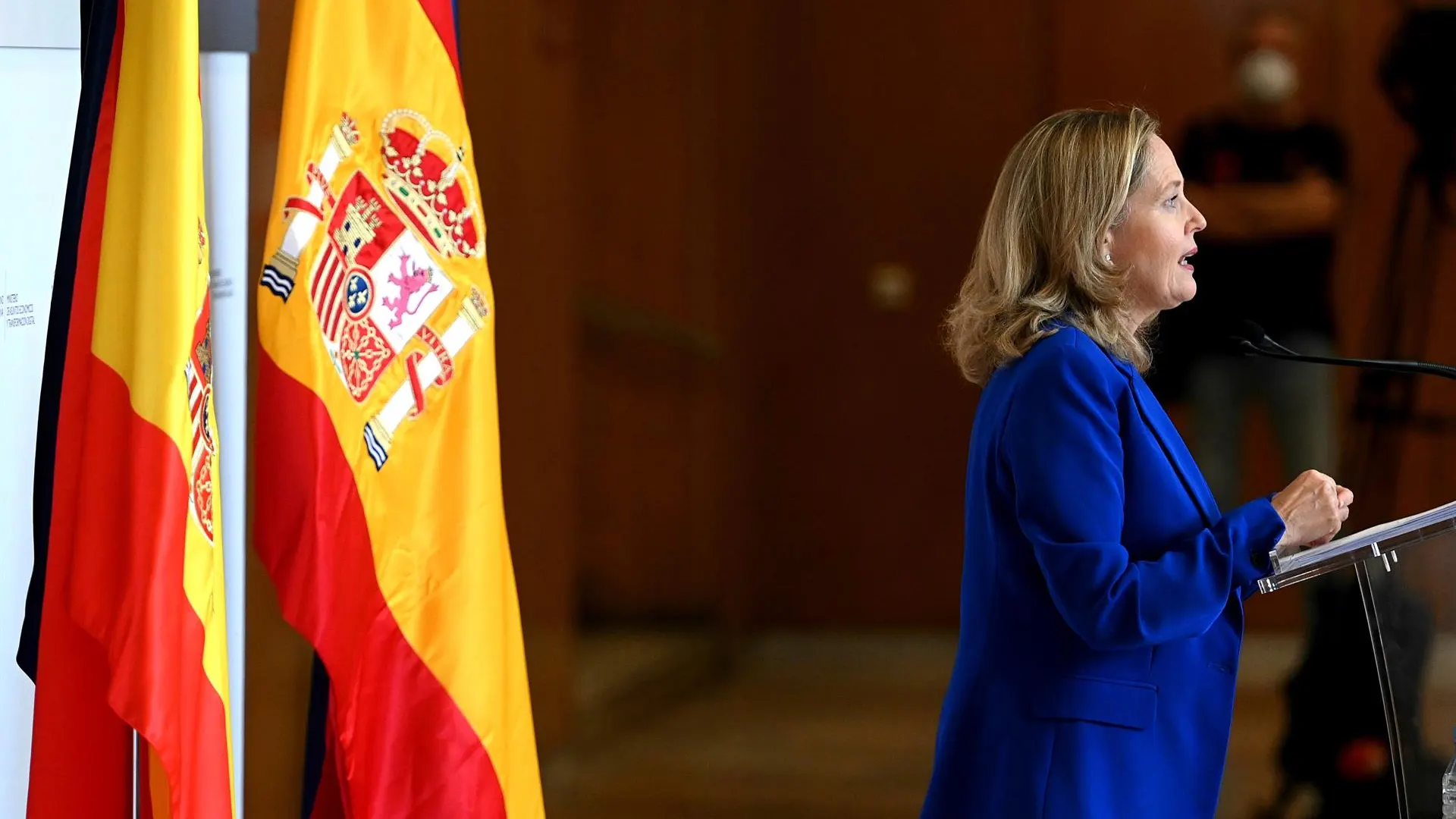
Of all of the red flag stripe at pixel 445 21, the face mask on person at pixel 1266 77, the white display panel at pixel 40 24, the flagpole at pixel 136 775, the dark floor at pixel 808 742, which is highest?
the face mask on person at pixel 1266 77

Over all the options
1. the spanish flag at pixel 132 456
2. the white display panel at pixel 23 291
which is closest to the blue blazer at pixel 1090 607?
the spanish flag at pixel 132 456

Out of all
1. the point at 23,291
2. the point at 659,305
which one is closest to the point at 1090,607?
the point at 23,291

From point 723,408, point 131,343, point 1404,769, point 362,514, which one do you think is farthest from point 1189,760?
point 723,408

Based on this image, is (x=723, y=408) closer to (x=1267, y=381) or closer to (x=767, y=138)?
(x=767, y=138)

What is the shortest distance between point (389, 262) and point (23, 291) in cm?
40

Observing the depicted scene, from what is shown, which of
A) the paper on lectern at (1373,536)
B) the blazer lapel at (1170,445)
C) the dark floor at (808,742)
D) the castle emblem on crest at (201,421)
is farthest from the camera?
the dark floor at (808,742)

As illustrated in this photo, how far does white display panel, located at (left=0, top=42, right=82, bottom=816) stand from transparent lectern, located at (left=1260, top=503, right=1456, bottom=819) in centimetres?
128

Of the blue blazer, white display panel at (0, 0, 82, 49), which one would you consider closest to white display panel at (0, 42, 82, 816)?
white display panel at (0, 0, 82, 49)

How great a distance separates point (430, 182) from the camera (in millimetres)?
1669

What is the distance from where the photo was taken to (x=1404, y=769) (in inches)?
48.4

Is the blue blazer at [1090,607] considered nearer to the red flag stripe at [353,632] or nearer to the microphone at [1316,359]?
the microphone at [1316,359]

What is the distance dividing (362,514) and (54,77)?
0.59m

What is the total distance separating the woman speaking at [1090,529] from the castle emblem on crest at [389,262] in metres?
0.62

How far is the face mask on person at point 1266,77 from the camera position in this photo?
140 inches
